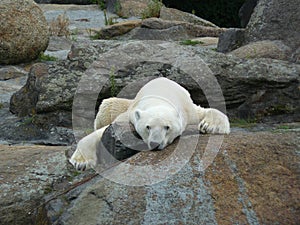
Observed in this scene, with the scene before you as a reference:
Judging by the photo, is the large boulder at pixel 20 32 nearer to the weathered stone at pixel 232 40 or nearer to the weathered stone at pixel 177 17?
the weathered stone at pixel 232 40

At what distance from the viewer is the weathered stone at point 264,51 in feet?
29.1

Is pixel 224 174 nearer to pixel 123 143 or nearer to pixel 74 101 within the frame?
pixel 123 143

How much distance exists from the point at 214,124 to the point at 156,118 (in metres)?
0.68

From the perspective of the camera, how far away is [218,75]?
770cm

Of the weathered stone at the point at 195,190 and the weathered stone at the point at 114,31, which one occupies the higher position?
the weathered stone at the point at 195,190

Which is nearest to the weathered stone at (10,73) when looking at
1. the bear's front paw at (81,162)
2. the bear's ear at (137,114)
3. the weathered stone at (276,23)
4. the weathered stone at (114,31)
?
the weathered stone at (114,31)

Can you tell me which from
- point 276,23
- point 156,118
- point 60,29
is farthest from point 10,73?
point 156,118

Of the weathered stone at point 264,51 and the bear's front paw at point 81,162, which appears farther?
the weathered stone at point 264,51

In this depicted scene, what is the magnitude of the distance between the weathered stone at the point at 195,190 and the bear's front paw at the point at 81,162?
61 centimetres

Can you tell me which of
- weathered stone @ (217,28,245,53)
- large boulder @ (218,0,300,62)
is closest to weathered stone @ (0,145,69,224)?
large boulder @ (218,0,300,62)

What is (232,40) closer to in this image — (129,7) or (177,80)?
(177,80)

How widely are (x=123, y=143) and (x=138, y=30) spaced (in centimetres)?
1018

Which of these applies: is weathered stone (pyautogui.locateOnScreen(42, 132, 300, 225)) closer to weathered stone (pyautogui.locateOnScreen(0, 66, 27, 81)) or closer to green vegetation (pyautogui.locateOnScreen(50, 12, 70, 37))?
weathered stone (pyautogui.locateOnScreen(0, 66, 27, 81))

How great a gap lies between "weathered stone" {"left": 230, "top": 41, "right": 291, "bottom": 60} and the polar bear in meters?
3.66
